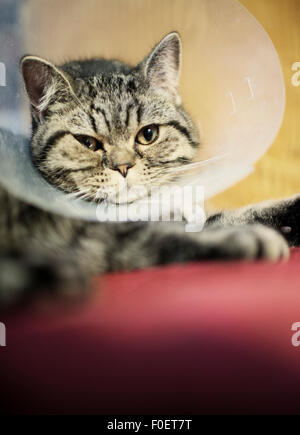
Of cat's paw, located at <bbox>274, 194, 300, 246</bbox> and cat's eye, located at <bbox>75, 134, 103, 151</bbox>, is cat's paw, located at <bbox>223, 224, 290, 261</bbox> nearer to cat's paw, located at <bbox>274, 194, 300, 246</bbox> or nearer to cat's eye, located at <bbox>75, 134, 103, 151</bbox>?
cat's paw, located at <bbox>274, 194, 300, 246</bbox>

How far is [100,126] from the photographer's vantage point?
880mm

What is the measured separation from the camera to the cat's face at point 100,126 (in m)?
0.87

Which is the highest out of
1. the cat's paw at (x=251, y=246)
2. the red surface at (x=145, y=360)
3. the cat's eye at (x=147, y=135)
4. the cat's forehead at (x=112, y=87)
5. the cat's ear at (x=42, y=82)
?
the cat's forehead at (x=112, y=87)

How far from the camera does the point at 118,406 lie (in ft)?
1.82

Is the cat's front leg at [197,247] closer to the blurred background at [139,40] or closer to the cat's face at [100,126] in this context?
the cat's face at [100,126]

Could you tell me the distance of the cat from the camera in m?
0.77

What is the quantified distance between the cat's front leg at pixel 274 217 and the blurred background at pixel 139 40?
0.07 meters

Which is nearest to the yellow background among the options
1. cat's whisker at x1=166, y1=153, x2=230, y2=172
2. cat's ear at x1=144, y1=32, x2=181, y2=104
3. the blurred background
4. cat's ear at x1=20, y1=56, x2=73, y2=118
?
the blurred background

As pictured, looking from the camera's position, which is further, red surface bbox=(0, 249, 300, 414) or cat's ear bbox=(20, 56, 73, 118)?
cat's ear bbox=(20, 56, 73, 118)

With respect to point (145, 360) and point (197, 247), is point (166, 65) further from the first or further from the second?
point (145, 360)

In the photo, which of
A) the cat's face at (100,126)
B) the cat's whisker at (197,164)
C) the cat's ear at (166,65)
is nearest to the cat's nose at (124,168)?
the cat's face at (100,126)
